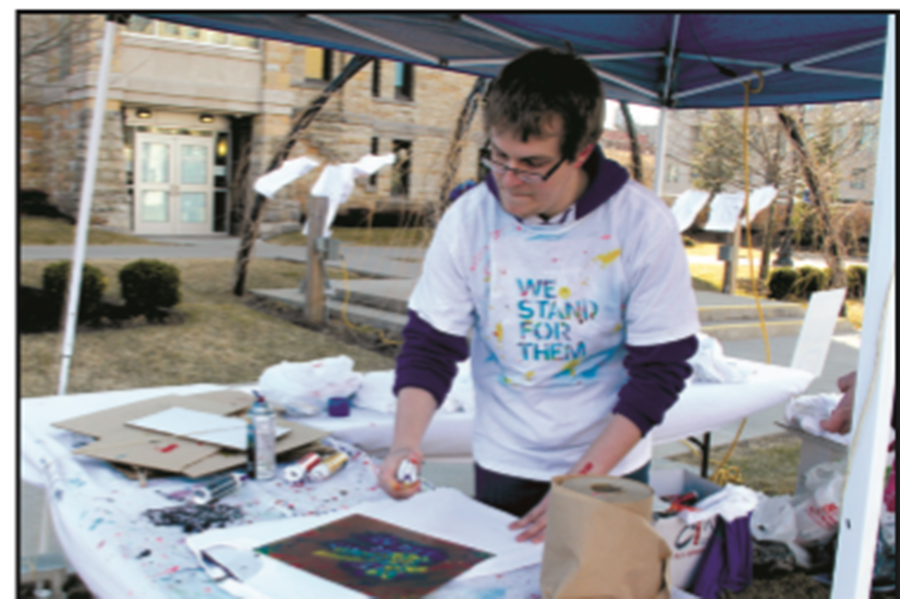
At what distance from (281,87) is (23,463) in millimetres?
14929

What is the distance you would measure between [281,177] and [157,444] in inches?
211

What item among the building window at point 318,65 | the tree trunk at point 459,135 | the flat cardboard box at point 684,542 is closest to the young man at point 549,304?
the flat cardboard box at point 684,542

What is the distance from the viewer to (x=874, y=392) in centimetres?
117

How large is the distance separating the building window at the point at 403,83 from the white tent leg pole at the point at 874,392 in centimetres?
1761

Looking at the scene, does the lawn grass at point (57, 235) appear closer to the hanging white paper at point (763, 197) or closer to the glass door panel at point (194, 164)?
the glass door panel at point (194, 164)

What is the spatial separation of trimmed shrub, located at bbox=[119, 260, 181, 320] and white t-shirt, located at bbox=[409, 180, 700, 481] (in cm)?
677

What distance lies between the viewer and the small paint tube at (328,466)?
5.86 ft

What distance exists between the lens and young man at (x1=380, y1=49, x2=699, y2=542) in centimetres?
136

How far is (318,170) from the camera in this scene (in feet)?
45.2

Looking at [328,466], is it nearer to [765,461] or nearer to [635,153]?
[765,461]

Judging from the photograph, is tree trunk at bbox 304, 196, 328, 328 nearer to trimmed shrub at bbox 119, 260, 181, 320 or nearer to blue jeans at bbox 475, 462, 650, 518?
trimmed shrub at bbox 119, 260, 181, 320

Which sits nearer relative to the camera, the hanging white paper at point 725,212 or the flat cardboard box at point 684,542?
the flat cardboard box at point 684,542

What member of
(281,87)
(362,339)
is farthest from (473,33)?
(281,87)

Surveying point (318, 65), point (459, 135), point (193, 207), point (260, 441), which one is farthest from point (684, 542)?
point (318, 65)
